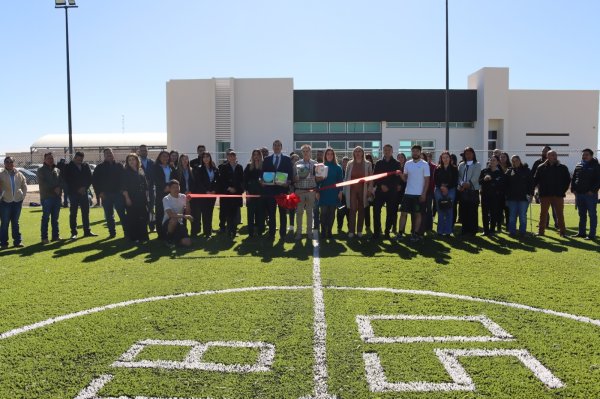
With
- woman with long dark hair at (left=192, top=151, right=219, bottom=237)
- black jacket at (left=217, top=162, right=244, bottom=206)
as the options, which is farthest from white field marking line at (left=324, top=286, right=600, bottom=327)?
woman with long dark hair at (left=192, top=151, right=219, bottom=237)

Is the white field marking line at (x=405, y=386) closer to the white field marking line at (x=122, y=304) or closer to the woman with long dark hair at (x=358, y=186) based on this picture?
the white field marking line at (x=122, y=304)

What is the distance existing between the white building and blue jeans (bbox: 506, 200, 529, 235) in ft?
75.7

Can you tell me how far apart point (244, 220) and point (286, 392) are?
11.0 metres

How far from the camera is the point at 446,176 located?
10.6 m

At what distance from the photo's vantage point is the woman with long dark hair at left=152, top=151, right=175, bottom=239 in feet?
34.1

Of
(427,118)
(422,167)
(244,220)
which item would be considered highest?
(427,118)

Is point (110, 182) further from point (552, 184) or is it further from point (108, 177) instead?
point (552, 184)

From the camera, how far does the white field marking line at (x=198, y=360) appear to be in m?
3.88

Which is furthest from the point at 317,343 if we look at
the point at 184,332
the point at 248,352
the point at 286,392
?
the point at 184,332

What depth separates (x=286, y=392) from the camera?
3.47m

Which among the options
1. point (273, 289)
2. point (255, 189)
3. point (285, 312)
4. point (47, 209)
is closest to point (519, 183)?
point (255, 189)

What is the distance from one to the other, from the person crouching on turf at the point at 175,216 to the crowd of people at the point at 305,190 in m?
0.02

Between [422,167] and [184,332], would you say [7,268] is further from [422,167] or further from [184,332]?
[422,167]

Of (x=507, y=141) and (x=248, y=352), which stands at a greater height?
(x=507, y=141)
